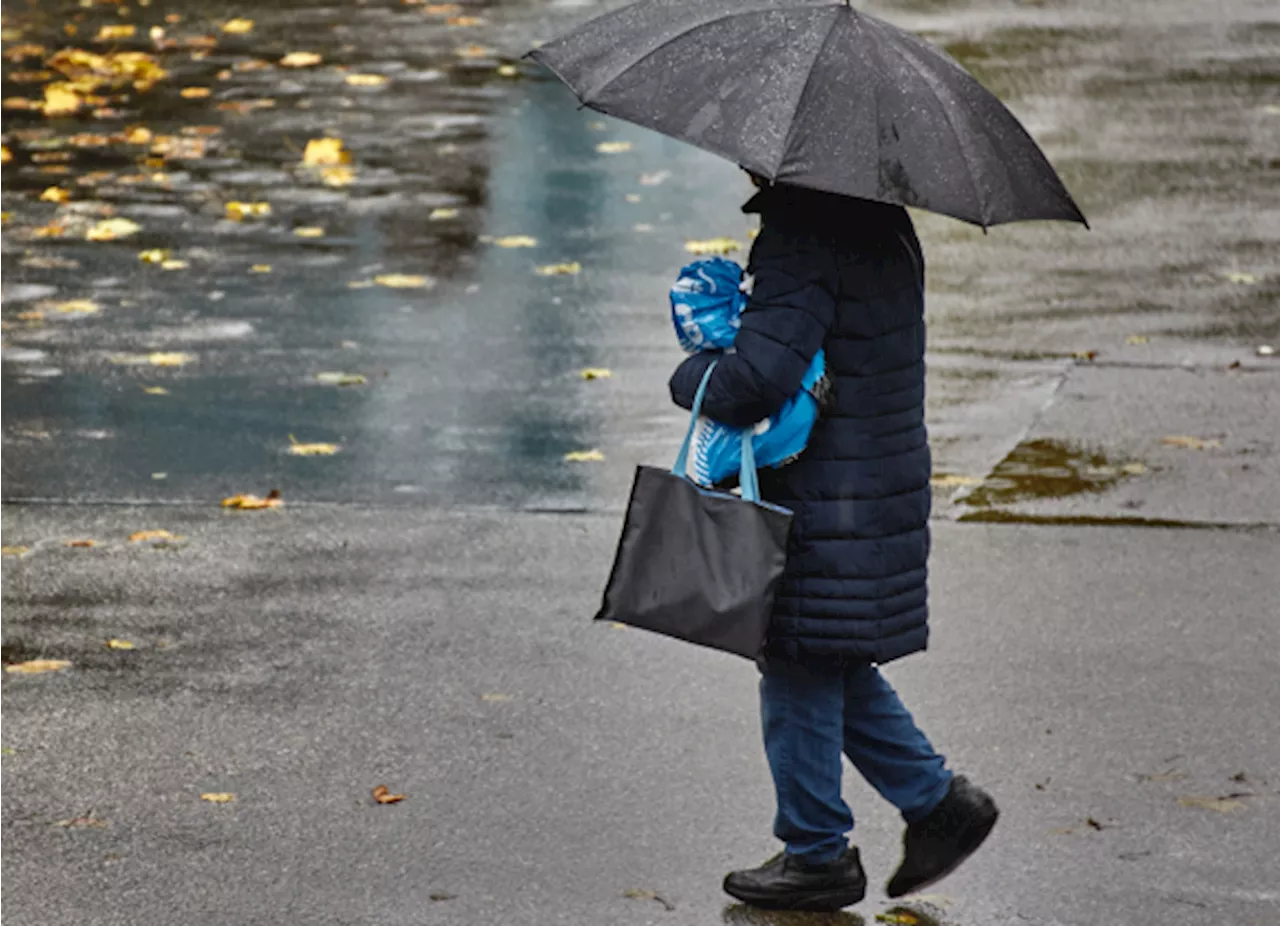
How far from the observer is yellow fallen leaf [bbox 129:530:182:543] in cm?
680

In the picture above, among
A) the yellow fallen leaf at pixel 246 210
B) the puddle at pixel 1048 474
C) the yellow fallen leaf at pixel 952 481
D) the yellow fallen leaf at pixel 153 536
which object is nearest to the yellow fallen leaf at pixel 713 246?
the yellow fallen leaf at pixel 246 210

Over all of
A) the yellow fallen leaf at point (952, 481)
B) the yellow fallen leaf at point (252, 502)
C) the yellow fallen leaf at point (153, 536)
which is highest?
the yellow fallen leaf at point (952, 481)

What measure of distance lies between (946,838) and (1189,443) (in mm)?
3397

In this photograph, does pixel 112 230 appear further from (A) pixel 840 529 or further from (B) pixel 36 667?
(A) pixel 840 529

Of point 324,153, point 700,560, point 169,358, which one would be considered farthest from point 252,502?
point 324,153

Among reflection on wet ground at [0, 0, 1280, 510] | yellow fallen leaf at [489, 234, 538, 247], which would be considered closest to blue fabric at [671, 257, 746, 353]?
reflection on wet ground at [0, 0, 1280, 510]

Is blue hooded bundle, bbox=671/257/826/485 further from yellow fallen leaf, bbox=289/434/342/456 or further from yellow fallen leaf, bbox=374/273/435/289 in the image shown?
yellow fallen leaf, bbox=374/273/435/289

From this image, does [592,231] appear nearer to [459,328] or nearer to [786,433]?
[459,328]

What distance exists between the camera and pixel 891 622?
14.3 feet

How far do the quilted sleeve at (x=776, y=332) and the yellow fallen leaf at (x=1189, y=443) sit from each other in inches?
146

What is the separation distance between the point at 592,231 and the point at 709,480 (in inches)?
249

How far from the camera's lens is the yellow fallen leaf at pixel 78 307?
9219 mm

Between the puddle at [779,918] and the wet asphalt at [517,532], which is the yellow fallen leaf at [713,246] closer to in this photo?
the wet asphalt at [517,532]

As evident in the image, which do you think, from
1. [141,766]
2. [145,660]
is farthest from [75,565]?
[141,766]
